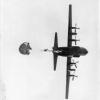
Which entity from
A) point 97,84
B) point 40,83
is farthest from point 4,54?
point 97,84

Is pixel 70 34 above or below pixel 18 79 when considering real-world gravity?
above

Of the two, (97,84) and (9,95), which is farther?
(97,84)

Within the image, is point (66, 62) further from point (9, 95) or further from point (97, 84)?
point (9, 95)

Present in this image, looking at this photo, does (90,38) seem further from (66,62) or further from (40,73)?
(40,73)

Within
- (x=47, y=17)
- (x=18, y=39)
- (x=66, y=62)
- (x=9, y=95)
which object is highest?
(x=47, y=17)

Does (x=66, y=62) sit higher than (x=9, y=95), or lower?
higher

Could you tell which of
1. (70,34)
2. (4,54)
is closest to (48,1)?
(70,34)

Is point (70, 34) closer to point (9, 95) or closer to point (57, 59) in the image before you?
point (57, 59)
